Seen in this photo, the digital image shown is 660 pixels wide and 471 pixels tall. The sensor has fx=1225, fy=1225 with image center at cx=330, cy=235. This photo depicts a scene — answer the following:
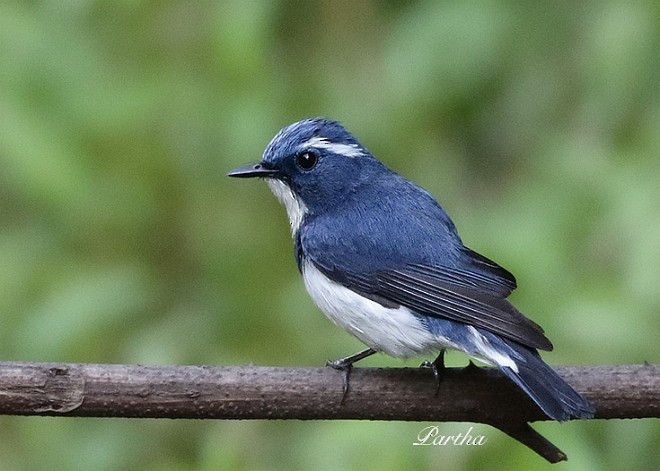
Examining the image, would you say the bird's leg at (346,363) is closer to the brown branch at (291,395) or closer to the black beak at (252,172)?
the brown branch at (291,395)

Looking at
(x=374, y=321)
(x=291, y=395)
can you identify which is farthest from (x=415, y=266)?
(x=291, y=395)

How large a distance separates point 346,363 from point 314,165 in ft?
2.95

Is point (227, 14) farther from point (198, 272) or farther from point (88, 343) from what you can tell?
point (88, 343)

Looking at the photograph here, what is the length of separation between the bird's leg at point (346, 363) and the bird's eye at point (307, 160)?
2.46 feet

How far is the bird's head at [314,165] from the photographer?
4422mm

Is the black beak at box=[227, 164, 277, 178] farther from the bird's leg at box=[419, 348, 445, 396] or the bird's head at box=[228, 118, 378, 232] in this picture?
the bird's leg at box=[419, 348, 445, 396]

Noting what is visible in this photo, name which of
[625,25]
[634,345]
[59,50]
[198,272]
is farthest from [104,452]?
[625,25]

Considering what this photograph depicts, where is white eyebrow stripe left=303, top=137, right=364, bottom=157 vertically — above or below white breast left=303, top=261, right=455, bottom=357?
above

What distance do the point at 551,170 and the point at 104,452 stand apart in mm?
1974

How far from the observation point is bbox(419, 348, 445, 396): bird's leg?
380cm

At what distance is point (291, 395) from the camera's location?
3.59m

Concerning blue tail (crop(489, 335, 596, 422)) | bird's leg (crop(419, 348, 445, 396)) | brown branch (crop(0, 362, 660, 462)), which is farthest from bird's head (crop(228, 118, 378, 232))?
blue tail (crop(489, 335, 596, 422))

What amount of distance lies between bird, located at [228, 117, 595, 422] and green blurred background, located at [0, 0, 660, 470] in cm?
23

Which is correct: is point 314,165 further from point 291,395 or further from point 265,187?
point 291,395
